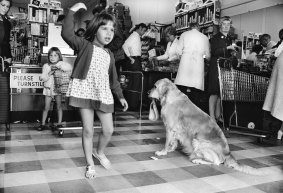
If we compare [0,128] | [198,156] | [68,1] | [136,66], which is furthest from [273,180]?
[68,1]

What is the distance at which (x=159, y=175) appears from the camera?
2.38 meters

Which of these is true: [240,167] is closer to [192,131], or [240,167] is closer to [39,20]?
[192,131]

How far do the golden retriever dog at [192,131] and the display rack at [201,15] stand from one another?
4.40 metres

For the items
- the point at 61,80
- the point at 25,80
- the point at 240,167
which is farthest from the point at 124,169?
the point at 25,80

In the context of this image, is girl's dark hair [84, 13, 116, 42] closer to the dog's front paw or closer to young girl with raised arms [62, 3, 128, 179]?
young girl with raised arms [62, 3, 128, 179]

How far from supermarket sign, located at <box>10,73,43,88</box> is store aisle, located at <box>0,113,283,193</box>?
89cm

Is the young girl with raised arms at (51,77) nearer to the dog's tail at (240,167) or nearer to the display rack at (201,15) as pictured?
the dog's tail at (240,167)

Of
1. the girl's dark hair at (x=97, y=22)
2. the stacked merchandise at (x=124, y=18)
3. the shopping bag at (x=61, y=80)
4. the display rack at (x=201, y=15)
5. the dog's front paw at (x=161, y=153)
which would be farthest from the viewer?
the stacked merchandise at (x=124, y=18)

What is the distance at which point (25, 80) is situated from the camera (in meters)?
4.24

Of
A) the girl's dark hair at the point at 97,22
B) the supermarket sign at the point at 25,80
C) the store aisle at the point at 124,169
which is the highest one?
the girl's dark hair at the point at 97,22

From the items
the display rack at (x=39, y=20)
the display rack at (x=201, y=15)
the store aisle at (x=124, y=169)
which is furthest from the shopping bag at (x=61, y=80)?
the display rack at (x=39, y=20)

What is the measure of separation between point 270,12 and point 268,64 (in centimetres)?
218

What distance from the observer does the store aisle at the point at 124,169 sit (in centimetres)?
209

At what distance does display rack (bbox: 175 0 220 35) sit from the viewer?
6.86m
